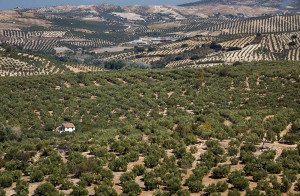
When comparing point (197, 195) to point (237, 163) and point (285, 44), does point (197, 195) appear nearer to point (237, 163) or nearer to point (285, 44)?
point (237, 163)

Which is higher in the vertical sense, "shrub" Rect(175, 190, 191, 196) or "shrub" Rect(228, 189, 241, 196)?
"shrub" Rect(228, 189, 241, 196)

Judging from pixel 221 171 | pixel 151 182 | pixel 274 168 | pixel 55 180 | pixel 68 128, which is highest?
pixel 274 168

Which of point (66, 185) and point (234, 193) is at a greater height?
point (234, 193)

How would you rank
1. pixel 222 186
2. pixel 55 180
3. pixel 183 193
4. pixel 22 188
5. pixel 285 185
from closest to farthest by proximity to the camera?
1. pixel 183 193
2. pixel 285 185
3. pixel 222 186
4. pixel 22 188
5. pixel 55 180

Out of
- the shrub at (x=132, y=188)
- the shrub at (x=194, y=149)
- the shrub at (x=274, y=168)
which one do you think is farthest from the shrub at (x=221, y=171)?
the shrub at (x=132, y=188)

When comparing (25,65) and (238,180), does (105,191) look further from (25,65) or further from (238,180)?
(25,65)

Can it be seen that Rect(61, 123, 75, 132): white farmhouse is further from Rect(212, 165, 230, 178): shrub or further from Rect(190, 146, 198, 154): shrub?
Rect(212, 165, 230, 178): shrub

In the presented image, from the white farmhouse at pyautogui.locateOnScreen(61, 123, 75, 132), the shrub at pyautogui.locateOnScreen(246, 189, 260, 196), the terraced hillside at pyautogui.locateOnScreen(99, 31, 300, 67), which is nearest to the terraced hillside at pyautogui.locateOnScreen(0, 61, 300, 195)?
the shrub at pyautogui.locateOnScreen(246, 189, 260, 196)

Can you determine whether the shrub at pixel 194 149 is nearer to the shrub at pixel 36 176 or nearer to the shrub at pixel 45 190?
the shrub at pixel 36 176

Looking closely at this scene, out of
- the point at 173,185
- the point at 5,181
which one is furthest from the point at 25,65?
the point at 173,185
